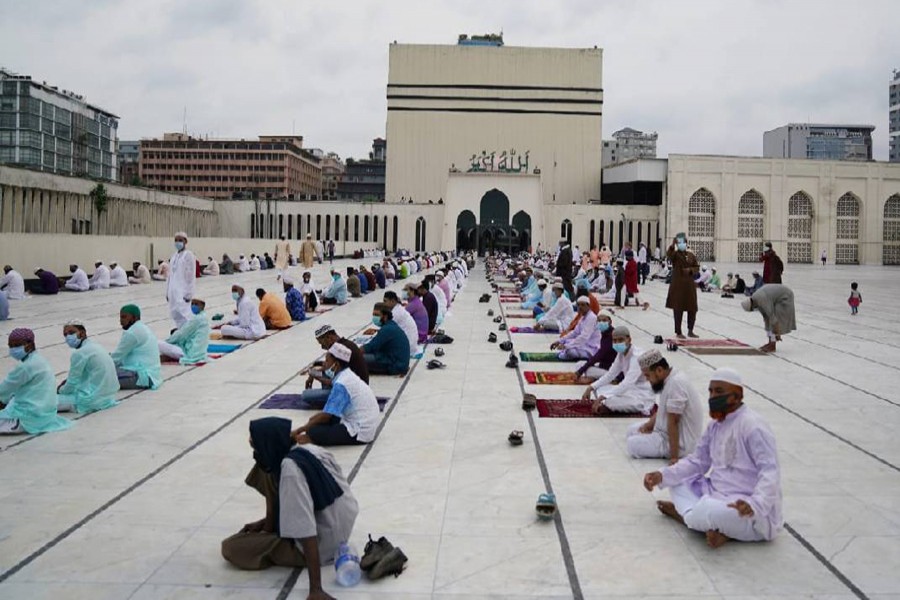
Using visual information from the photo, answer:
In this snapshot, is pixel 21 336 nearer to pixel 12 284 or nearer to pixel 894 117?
pixel 12 284

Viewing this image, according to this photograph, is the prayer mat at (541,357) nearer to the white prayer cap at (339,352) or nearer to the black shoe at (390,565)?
the white prayer cap at (339,352)

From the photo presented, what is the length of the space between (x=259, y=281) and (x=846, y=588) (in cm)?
2463

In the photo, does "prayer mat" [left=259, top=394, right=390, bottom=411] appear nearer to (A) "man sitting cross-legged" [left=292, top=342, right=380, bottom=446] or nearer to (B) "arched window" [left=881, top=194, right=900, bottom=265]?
(A) "man sitting cross-legged" [left=292, top=342, right=380, bottom=446]

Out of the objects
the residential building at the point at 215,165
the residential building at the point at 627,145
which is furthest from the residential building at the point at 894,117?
the residential building at the point at 215,165

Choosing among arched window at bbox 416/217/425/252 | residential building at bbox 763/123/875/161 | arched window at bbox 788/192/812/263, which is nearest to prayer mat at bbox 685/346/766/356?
arched window at bbox 788/192/812/263

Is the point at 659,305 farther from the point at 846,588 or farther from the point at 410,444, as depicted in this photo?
the point at 846,588

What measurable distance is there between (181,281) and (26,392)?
18.1 feet

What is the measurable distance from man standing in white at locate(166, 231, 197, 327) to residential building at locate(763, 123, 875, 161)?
114m

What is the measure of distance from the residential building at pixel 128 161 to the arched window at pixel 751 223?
61122 millimetres

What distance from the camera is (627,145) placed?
121 meters

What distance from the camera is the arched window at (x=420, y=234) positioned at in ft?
178

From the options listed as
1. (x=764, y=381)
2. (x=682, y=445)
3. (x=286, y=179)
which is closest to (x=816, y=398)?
(x=764, y=381)

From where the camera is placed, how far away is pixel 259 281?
27062 millimetres

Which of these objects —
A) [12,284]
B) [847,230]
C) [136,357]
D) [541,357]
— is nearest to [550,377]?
[541,357]
